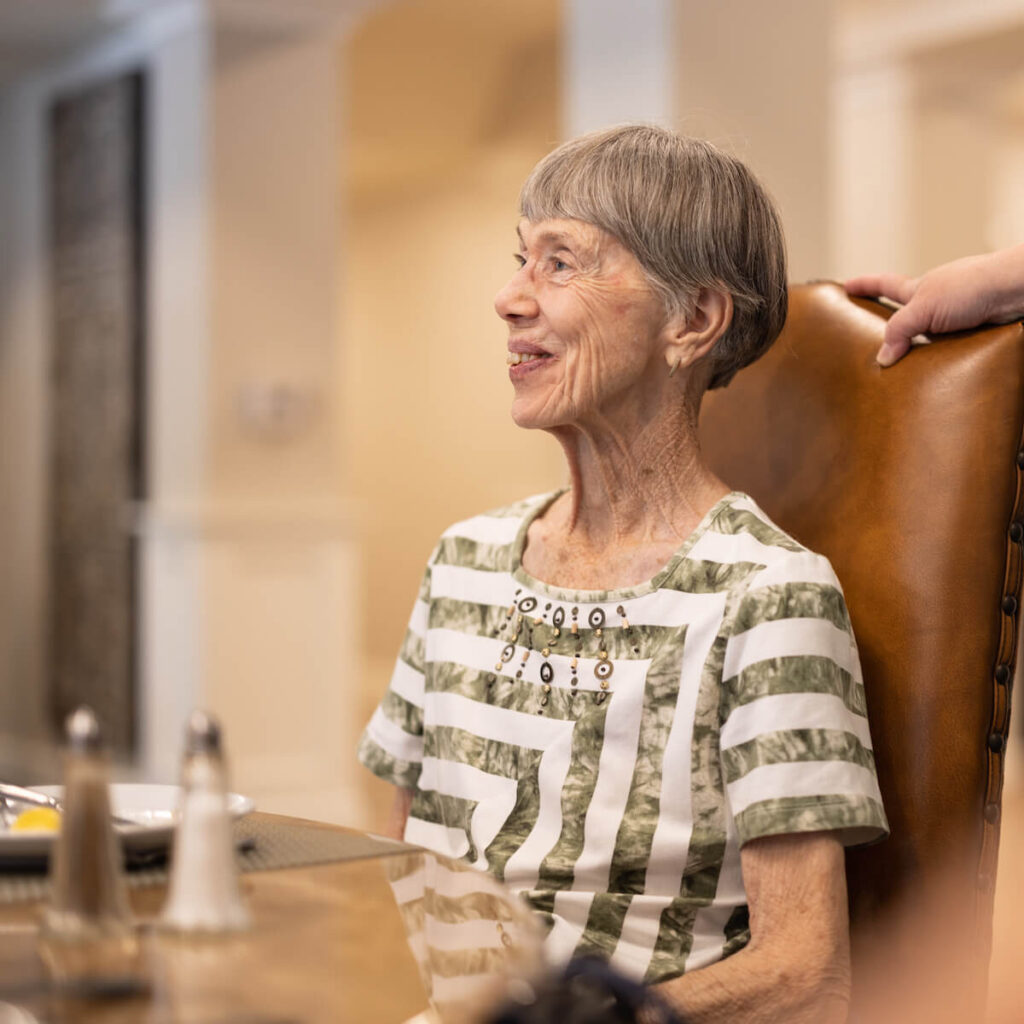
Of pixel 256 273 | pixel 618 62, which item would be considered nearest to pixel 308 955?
pixel 618 62

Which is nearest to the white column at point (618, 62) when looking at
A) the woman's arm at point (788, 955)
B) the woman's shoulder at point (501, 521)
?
the woman's shoulder at point (501, 521)

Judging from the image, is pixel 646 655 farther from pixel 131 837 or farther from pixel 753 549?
pixel 131 837

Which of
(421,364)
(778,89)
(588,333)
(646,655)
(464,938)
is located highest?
(778,89)

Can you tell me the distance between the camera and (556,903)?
1.28m

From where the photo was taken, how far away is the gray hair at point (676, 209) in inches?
52.8

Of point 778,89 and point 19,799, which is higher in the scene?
point 778,89

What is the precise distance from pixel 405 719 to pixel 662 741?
347 mm

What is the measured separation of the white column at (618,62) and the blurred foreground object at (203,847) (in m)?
2.43

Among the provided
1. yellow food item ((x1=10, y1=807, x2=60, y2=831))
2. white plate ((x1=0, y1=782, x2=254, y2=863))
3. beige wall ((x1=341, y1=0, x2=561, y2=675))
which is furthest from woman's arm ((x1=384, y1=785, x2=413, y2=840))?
beige wall ((x1=341, y1=0, x2=561, y2=675))

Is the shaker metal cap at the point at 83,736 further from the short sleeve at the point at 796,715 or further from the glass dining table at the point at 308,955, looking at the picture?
the short sleeve at the point at 796,715

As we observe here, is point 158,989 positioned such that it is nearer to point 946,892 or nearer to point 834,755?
point 834,755

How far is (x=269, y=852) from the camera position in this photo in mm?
1081

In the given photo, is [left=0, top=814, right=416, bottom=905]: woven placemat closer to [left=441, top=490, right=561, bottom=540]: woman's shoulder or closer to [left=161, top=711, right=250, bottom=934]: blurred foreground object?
[left=161, top=711, right=250, bottom=934]: blurred foreground object

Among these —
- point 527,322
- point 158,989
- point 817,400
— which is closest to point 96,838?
point 158,989
